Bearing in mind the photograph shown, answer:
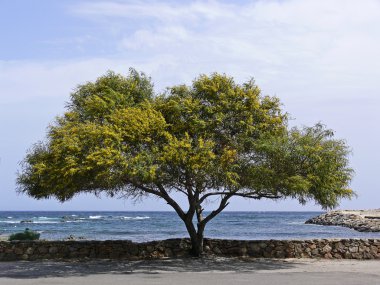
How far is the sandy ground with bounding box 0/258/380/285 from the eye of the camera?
19.0 meters

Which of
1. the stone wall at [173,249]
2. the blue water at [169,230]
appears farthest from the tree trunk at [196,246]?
the blue water at [169,230]

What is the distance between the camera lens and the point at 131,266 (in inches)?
931

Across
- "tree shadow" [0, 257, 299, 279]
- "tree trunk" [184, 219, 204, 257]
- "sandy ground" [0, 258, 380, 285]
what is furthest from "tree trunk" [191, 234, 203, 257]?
"sandy ground" [0, 258, 380, 285]

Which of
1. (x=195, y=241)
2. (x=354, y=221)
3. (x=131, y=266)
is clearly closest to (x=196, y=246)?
(x=195, y=241)

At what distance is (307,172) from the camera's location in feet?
75.7

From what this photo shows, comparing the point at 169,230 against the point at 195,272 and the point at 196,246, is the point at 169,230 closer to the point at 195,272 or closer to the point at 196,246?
the point at 196,246

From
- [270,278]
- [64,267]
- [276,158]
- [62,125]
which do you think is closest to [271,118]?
[276,158]

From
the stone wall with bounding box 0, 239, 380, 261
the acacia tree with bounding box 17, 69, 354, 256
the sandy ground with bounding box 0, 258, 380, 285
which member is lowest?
the sandy ground with bounding box 0, 258, 380, 285

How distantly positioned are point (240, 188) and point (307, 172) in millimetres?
2574

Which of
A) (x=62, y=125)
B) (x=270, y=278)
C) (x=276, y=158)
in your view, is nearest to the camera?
(x=270, y=278)

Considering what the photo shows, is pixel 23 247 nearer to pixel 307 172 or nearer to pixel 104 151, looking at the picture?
pixel 104 151

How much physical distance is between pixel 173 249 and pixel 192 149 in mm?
6429

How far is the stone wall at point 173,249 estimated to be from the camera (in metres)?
26.2

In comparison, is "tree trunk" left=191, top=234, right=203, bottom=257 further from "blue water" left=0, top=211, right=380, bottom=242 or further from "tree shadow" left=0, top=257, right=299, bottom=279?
"blue water" left=0, top=211, right=380, bottom=242
